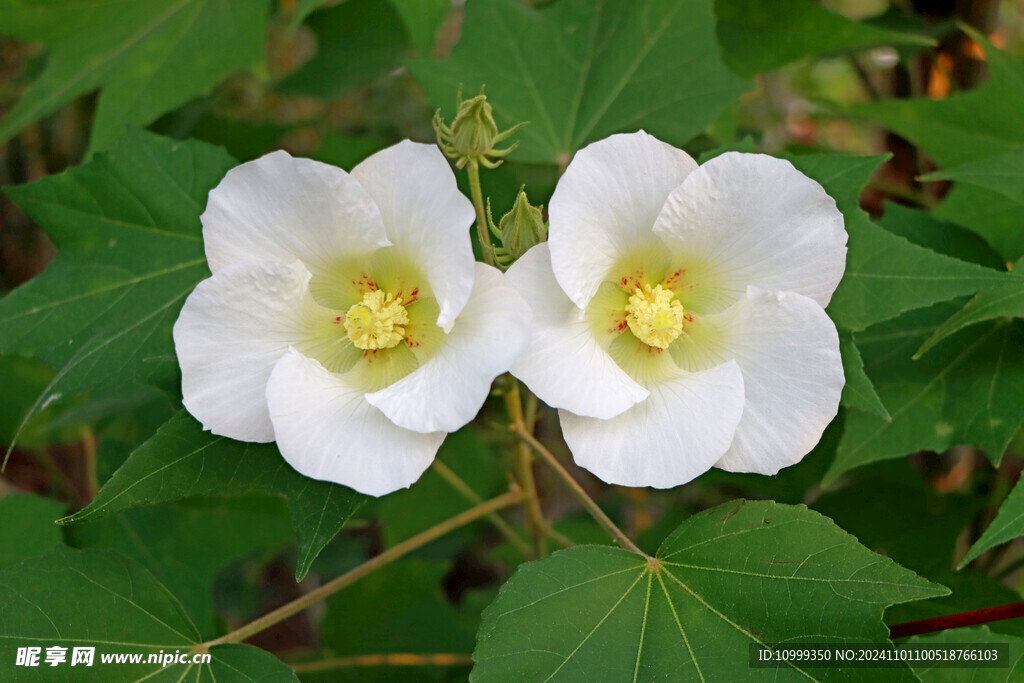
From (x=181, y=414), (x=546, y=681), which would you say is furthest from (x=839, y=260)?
(x=181, y=414)

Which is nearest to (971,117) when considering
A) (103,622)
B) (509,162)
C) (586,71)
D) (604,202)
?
(586,71)

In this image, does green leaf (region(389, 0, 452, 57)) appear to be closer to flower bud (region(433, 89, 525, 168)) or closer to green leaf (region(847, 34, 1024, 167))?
flower bud (region(433, 89, 525, 168))

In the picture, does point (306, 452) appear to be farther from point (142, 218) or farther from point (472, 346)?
point (142, 218)

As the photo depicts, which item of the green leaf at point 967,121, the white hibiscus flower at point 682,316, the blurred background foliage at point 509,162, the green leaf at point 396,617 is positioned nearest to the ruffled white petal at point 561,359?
the white hibiscus flower at point 682,316

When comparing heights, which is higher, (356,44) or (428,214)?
(428,214)

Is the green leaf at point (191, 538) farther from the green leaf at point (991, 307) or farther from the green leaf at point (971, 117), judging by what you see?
the green leaf at point (971, 117)

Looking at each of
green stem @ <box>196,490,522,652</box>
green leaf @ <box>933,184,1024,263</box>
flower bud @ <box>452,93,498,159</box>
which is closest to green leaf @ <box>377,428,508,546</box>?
green stem @ <box>196,490,522,652</box>

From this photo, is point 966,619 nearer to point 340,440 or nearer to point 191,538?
point 340,440
